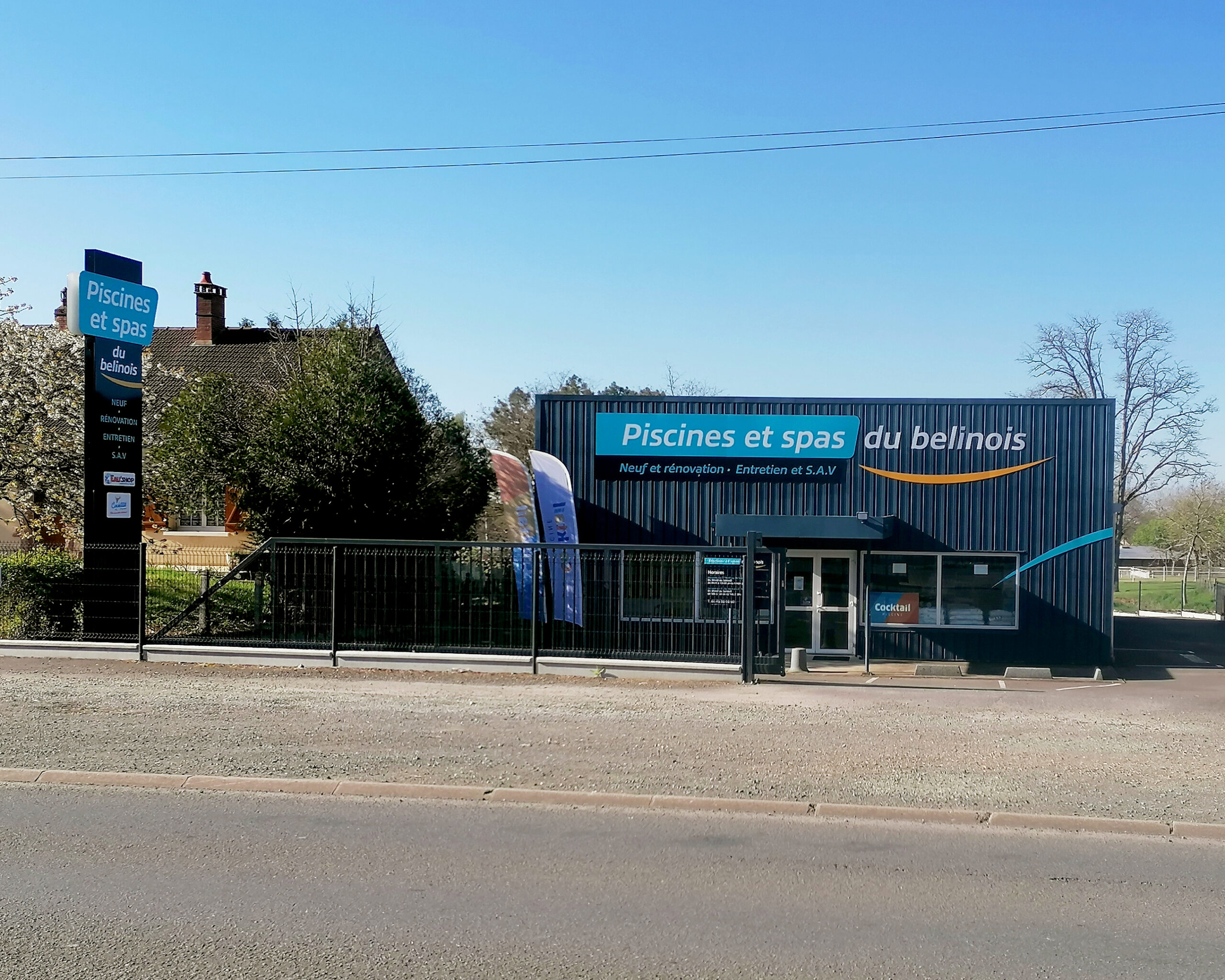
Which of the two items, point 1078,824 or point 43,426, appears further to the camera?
point 43,426

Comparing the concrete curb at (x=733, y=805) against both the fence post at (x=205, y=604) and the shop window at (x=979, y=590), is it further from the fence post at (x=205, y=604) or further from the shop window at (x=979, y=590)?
the shop window at (x=979, y=590)

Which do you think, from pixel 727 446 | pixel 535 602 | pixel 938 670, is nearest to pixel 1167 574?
pixel 938 670

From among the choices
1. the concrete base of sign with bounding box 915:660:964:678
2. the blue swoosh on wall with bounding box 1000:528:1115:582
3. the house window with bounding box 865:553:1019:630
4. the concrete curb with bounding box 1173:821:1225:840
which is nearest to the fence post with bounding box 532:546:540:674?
the concrete base of sign with bounding box 915:660:964:678

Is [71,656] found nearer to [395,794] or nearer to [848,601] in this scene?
[395,794]

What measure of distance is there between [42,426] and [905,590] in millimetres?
18526

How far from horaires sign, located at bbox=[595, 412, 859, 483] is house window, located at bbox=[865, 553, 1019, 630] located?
2.11 meters

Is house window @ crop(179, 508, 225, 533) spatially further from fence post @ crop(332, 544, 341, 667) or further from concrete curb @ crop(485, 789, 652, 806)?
concrete curb @ crop(485, 789, 652, 806)

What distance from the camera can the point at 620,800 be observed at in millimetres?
8141

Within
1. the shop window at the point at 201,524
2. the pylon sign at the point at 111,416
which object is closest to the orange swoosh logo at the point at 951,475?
the pylon sign at the point at 111,416

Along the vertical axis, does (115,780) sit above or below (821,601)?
below

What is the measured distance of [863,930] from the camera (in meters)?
5.48

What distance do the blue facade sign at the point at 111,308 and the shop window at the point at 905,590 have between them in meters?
13.2

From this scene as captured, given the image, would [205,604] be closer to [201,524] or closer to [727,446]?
[727,446]

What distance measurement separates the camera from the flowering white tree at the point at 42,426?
23297 mm
